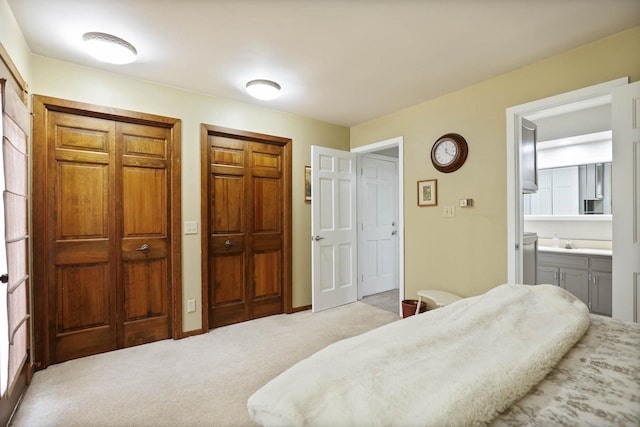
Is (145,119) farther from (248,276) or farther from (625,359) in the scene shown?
(625,359)

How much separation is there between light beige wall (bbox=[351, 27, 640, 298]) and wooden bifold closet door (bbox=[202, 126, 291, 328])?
1529mm

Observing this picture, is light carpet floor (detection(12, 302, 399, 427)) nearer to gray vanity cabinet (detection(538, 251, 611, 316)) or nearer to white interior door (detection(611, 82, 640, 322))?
white interior door (detection(611, 82, 640, 322))

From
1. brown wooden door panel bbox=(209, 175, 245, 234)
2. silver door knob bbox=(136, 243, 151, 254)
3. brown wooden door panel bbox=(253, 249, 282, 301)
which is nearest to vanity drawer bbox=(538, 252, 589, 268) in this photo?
brown wooden door panel bbox=(253, 249, 282, 301)

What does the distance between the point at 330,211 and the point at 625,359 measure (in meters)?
2.98

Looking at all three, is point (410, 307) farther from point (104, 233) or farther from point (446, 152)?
point (104, 233)

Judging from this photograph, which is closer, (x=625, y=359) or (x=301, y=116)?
(x=625, y=359)

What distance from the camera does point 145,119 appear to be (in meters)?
2.72

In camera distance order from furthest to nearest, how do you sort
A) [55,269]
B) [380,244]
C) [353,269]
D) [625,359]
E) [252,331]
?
[380,244]
[353,269]
[252,331]
[55,269]
[625,359]

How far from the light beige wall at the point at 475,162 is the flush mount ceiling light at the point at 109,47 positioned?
2787 millimetres

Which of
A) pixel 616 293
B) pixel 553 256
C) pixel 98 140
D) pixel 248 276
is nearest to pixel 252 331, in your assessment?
pixel 248 276

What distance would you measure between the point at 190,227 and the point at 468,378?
2.75 metres

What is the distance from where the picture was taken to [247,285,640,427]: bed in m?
0.75

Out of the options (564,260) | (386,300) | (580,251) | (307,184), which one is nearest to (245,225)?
(307,184)

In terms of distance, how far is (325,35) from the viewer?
6.70 ft
